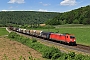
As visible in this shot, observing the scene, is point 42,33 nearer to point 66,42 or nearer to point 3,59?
point 66,42

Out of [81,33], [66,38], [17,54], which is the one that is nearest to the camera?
[17,54]

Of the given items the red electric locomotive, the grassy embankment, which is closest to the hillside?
the red electric locomotive

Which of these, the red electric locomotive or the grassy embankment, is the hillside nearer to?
the red electric locomotive

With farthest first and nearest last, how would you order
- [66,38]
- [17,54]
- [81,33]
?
[81,33], [66,38], [17,54]


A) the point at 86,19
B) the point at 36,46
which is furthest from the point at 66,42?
the point at 86,19

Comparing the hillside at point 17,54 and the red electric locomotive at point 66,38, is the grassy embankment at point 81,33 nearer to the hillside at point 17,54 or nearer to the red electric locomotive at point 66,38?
the red electric locomotive at point 66,38

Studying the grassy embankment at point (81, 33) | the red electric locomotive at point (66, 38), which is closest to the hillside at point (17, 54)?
the red electric locomotive at point (66, 38)

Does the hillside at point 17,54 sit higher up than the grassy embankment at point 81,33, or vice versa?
the hillside at point 17,54

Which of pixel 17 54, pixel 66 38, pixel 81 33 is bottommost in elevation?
pixel 81 33

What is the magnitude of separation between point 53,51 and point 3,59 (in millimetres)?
7817

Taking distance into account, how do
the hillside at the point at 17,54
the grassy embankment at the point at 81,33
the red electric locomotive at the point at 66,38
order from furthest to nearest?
the grassy embankment at the point at 81,33, the red electric locomotive at the point at 66,38, the hillside at the point at 17,54

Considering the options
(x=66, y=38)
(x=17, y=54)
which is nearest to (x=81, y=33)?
(x=66, y=38)

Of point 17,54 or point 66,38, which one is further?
point 66,38

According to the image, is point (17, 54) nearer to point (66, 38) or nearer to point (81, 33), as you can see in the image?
point (66, 38)
